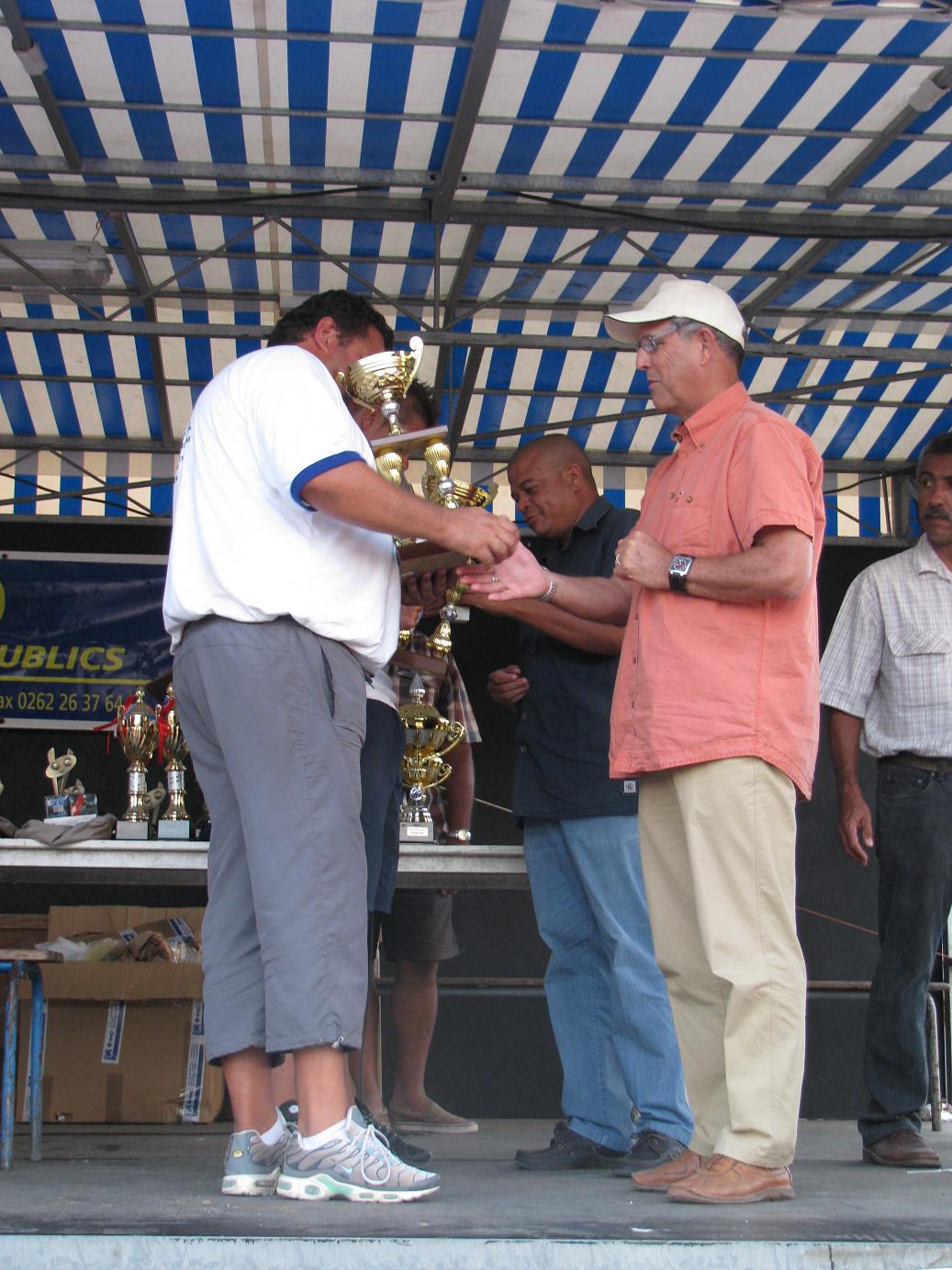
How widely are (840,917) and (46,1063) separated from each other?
410 cm

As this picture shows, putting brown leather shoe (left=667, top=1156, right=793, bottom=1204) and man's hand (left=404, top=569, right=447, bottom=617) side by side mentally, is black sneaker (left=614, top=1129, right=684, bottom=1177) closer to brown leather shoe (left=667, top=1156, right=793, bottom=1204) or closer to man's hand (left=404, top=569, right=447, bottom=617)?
brown leather shoe (left=667, top=1156, right=793, bottom=1204)

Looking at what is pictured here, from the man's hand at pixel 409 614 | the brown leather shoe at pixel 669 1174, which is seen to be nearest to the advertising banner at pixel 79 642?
the man's hand at pixel 409 614

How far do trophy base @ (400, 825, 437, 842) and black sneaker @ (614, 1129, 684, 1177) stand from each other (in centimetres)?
95

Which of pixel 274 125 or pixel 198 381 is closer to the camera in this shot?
pixel 274 125

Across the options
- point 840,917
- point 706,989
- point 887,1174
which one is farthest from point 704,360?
point 840,917

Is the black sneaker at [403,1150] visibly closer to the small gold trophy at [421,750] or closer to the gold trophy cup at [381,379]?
the small gold trophy at [421,750]

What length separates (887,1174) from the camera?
2850mm

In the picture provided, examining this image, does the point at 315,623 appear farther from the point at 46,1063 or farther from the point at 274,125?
the point at 274,125

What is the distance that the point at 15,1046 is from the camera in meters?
3.05

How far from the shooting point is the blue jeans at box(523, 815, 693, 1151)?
2809 mm

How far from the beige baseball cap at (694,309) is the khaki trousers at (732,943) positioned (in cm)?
79

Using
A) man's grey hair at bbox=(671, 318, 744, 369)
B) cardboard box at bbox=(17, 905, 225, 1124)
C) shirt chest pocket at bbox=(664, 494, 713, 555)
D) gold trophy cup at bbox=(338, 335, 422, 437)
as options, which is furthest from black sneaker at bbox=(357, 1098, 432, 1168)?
cardboard box at bbox=(17, 905, 225, 1124)

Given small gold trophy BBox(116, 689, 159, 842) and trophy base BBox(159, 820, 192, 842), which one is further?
small gold trophy BBox(116, 689, 159, 842)

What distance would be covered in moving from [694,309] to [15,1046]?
2.07 meters
